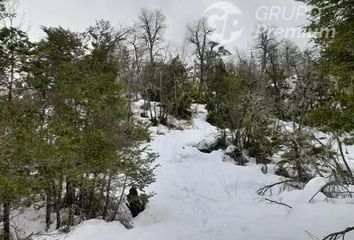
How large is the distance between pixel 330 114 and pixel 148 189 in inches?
370

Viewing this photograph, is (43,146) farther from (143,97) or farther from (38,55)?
(143,97)

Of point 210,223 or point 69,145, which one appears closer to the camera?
point 69,145

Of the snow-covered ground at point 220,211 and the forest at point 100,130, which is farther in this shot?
the snow-covered ground at point 220,211

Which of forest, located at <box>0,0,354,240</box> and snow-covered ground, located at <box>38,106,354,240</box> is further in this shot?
snow-covered ground, located at <box>38,106,354,240</box>

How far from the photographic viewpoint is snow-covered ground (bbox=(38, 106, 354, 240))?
880 cm

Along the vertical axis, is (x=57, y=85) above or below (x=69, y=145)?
above

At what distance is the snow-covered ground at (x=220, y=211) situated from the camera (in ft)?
28.9

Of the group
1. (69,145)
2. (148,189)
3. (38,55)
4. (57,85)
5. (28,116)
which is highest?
(38,55)

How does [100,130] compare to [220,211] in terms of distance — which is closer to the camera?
[100,130]

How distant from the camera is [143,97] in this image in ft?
104

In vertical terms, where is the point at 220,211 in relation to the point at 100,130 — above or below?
below

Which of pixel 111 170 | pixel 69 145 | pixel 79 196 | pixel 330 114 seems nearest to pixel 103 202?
pixel 79 196

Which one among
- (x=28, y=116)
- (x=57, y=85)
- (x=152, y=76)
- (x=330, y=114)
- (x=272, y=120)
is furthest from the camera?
(x=152, y=76)

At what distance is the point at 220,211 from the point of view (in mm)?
12016
